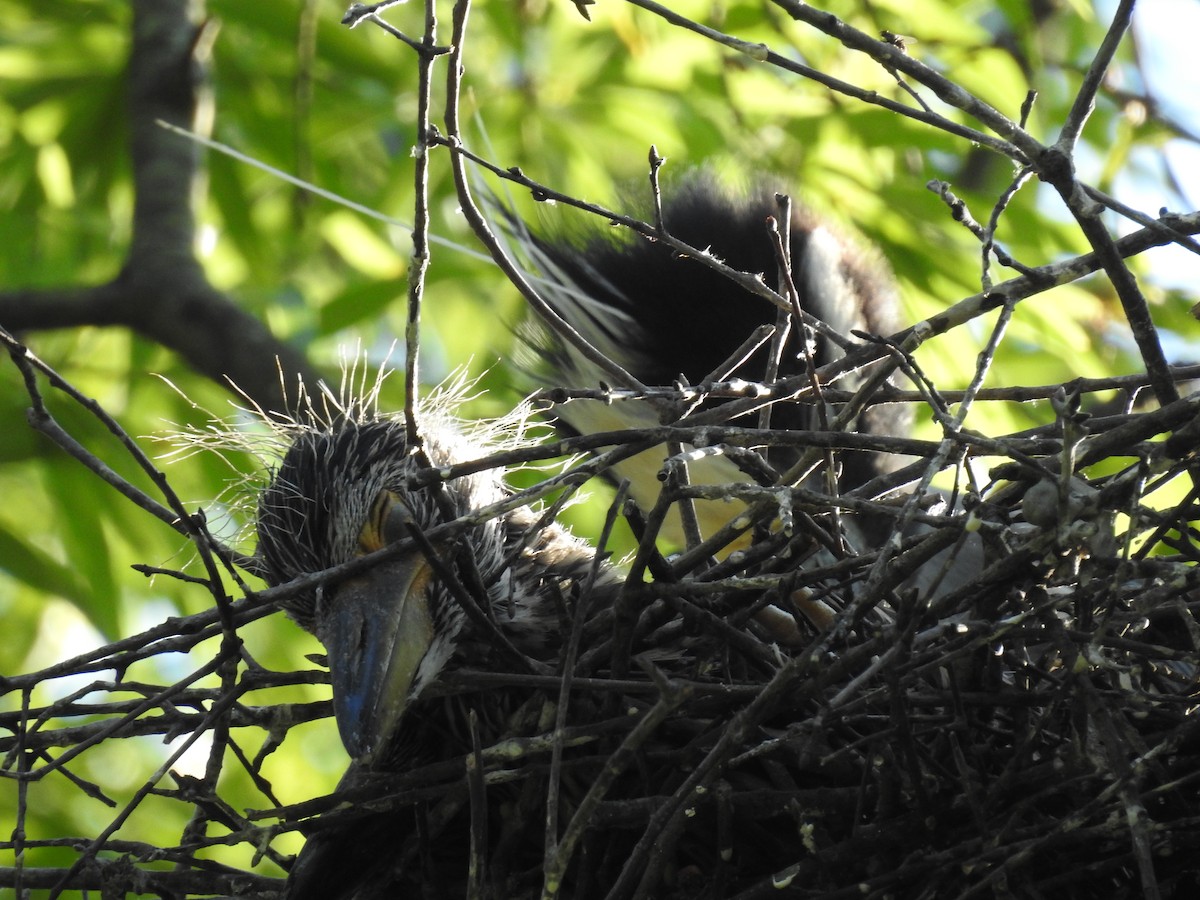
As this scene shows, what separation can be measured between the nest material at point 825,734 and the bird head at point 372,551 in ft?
0.19

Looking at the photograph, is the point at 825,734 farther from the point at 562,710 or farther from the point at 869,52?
the point at 869,52

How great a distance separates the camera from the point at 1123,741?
1032 millimetres

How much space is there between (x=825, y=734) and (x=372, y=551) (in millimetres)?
547

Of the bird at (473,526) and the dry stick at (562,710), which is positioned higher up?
the bird at (473,526)

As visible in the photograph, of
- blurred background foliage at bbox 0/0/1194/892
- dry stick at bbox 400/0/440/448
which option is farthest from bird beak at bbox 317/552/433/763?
blurred background foliage at bbox 0/0/1194/892

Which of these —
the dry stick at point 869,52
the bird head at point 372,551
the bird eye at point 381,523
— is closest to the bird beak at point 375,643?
the bird head at point 372,551

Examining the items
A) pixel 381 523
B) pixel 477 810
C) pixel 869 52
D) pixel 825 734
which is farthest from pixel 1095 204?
pixel 381 523

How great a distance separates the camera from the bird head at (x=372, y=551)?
124 centimetres

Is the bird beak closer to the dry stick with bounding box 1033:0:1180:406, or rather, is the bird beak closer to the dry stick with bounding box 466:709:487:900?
the dry stick with bounding box 466:709:487:900

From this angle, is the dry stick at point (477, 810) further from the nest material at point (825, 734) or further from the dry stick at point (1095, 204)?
the dry stick at point (1095, 204)

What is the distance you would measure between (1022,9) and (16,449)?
6.25 ft

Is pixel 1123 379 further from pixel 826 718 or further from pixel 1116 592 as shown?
pixel 826 718

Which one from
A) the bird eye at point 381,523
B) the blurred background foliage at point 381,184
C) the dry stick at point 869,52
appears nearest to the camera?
the dry stick at point 869,52

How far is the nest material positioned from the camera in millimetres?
999
